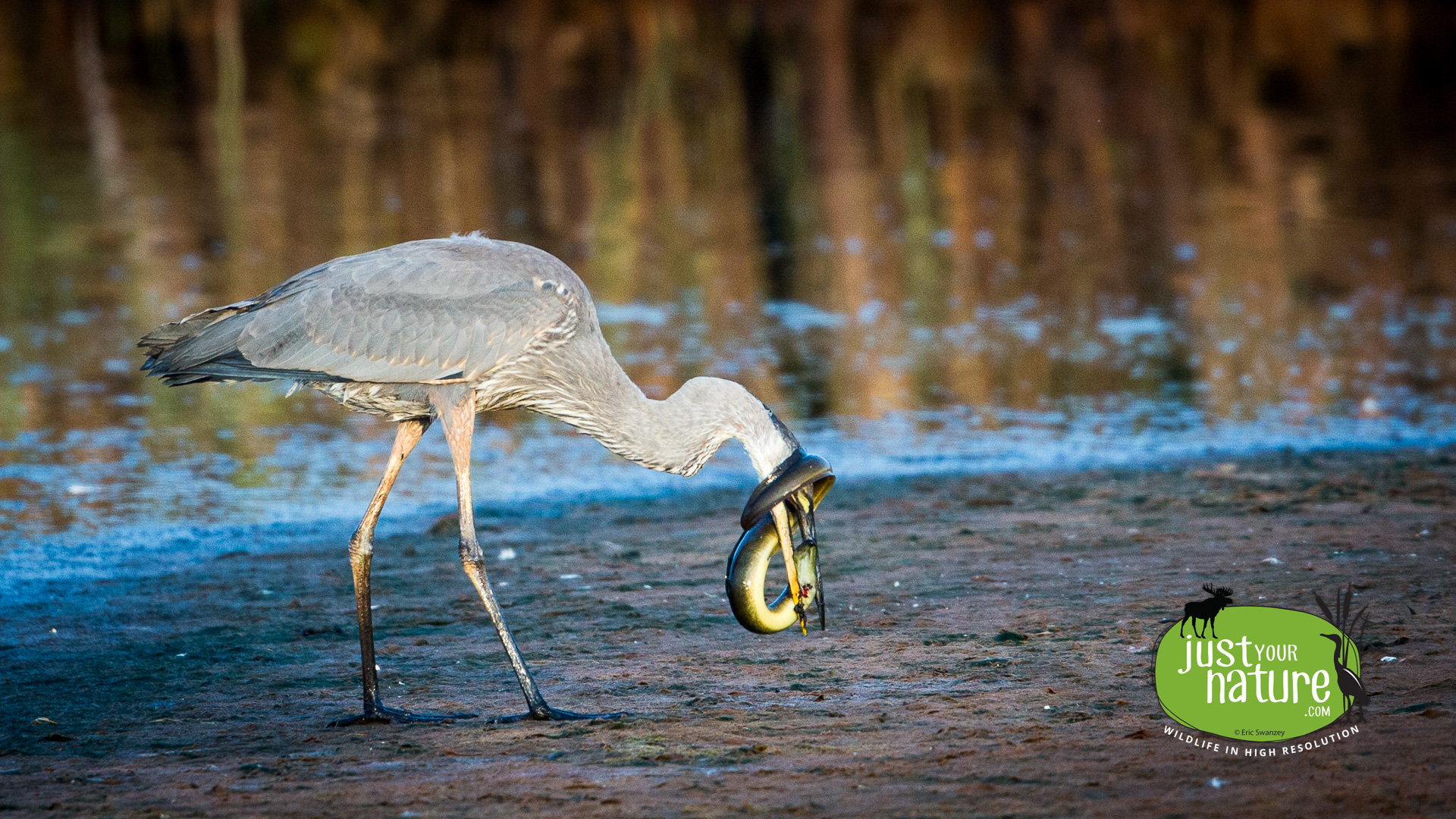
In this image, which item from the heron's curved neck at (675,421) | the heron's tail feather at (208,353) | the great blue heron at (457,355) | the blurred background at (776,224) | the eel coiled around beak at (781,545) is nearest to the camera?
the eel coiled around beak at (781,545)

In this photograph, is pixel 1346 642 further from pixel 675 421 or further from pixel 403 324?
pixel 403 324

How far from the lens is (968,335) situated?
14711 mm

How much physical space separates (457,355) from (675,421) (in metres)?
0.92

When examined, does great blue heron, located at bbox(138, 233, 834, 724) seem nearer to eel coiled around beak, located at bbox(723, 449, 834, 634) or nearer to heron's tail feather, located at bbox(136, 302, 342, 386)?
heron's tail feather, located at bbox(136, 302, 342, 386)

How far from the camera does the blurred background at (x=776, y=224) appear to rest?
11.2 metres

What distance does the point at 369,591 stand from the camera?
6.61 m

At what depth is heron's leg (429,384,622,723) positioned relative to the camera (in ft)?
20.3

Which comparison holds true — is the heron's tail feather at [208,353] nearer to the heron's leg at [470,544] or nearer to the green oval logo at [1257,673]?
the heron's leg at [470,544]

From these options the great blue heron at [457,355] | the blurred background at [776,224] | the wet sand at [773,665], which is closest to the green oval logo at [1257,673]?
the wet sand at [773,665]

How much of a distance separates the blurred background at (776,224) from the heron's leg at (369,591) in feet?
8.58

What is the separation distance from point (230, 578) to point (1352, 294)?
470 inches

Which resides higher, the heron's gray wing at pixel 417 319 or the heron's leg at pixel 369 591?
the heron's gray wing at pixel 417 319

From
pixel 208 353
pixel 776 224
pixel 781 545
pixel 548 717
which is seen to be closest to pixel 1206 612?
pixel 781 545

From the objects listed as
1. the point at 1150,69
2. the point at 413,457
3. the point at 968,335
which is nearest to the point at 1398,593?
the point at 413,457
